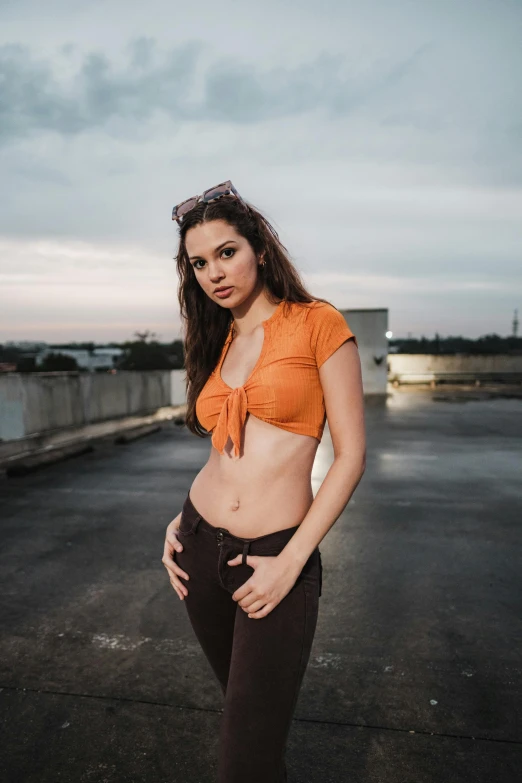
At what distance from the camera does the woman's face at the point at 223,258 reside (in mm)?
1781

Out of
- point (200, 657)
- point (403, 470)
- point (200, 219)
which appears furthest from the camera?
point (403, 470)

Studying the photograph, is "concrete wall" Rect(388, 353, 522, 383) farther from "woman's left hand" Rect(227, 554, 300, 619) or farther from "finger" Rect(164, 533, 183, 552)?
"woman's left hand" Rect(227, 554, 300, 619)

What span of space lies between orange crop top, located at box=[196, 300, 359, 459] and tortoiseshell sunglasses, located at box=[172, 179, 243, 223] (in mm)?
489

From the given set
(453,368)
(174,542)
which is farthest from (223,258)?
(453,368)

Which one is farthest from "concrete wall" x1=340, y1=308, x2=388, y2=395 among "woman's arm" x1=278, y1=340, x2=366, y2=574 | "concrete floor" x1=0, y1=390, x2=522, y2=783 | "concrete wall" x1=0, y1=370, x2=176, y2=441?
"woman's arm" x1=278, y1=340, x2=366, y2=574

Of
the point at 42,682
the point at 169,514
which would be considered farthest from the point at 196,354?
the point at 169,514

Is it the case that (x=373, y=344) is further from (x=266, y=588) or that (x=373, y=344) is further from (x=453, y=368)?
(x=266, y=588)

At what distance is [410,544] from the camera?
475cm

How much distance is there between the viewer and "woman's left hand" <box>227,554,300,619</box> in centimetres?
146

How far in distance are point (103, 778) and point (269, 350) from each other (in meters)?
1.88

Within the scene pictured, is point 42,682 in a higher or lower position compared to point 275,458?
lower

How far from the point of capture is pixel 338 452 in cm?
157

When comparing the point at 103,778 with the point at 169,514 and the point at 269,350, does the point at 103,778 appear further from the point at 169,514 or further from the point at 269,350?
the point at 169,514

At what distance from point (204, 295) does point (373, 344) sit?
19.1m
